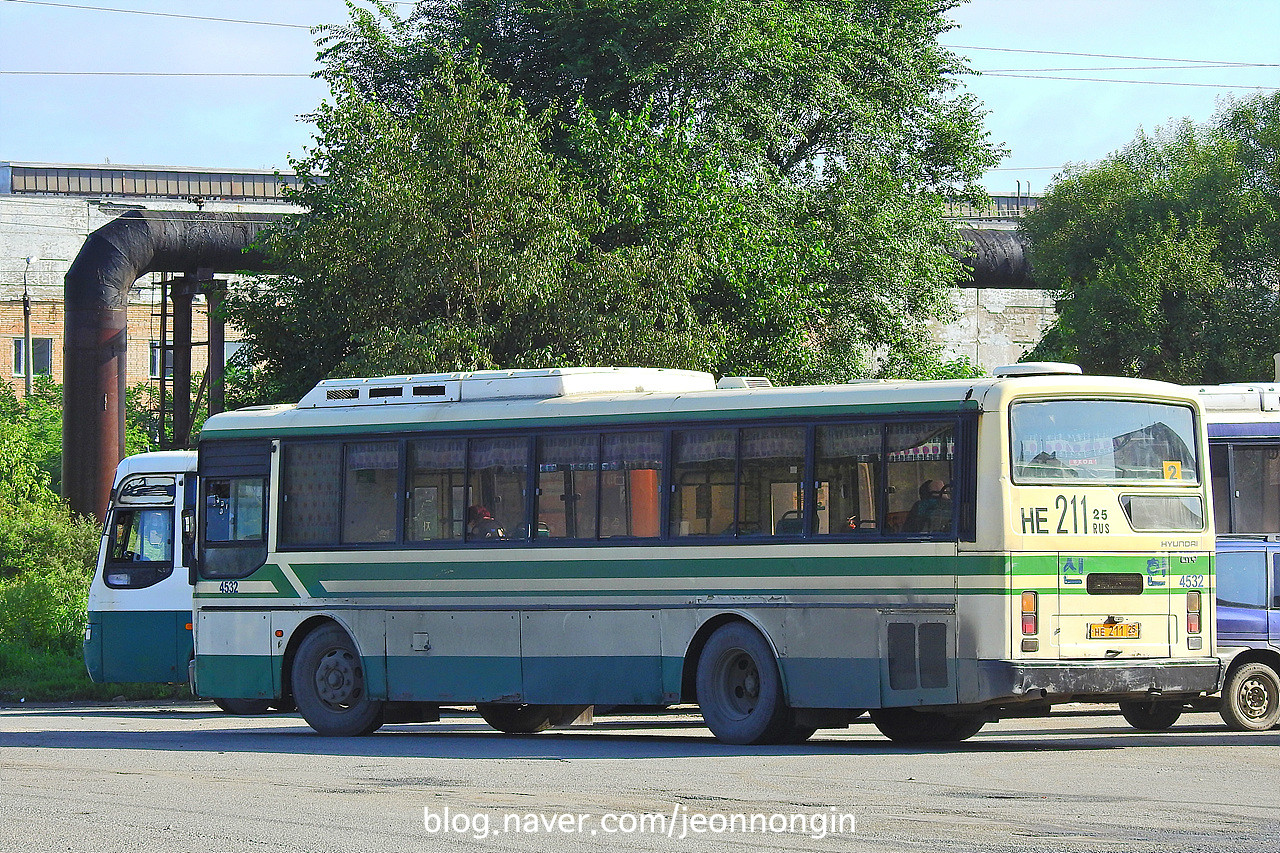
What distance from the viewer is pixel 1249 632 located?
1766 centimetres

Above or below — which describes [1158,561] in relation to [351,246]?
below

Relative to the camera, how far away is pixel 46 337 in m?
64.2

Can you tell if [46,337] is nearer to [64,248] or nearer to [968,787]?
[64,248]

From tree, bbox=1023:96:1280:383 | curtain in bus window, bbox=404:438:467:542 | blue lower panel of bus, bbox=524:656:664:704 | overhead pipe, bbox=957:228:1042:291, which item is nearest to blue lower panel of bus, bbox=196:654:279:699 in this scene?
curtain in bus window, bbox=404:438:467:542

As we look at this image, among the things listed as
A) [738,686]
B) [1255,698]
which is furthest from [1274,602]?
[738,686]

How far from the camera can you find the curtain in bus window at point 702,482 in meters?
15.7

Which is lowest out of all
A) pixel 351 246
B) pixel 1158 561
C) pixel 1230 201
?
pixel 1158 561

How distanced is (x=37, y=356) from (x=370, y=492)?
5049cm

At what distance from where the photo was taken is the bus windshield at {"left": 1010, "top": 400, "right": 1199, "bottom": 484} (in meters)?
14.5

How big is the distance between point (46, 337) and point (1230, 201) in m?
42.3

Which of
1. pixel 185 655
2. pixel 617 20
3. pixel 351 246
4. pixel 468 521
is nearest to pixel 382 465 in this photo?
pixel 468 521

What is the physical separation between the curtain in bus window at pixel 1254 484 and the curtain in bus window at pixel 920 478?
901 cm

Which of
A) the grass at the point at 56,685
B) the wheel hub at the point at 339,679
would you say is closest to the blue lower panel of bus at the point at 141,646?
the grass at the point at 56,685

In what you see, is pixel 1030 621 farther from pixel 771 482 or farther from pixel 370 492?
pixel 370 492
